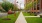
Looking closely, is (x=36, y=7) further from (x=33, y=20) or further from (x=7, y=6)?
(x=7, y=6)

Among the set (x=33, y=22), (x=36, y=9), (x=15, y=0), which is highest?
(x=15, y=0)

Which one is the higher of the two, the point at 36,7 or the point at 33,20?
the point at 36,7

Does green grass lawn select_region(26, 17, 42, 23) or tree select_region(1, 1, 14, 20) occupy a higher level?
tree select_region(1, 1, 14, 20)

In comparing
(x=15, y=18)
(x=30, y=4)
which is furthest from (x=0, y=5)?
(x=30, y=4)

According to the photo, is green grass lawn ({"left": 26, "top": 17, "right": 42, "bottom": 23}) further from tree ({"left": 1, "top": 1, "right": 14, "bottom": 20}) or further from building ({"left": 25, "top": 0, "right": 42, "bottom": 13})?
tree ({"left": 1, "top": 1, "right": 14, "bottom": 20})

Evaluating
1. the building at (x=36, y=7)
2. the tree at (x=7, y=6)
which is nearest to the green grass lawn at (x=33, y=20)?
the building at (x=36, y=7)

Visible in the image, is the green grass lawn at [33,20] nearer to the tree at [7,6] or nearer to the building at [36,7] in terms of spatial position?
the building at [36,7]

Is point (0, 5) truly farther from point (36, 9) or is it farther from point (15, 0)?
point (36, 9)

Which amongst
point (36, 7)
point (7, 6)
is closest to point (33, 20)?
point (36, 7)

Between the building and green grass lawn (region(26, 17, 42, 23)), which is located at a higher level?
the building

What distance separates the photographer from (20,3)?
2.68 m

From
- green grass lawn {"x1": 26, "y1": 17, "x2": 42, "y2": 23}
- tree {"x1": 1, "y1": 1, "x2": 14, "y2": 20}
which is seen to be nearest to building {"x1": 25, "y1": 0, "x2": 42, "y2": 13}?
green grass lawn {"x1": 26, "y1": 17, "x2": 42, "y2": 23}

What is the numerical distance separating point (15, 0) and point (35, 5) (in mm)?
360

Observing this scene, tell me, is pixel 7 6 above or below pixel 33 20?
above
